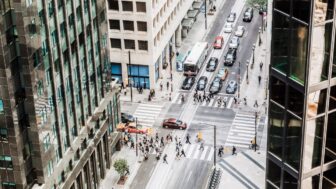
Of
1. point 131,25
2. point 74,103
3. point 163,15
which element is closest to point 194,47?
point 163,15

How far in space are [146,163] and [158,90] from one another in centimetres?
2524

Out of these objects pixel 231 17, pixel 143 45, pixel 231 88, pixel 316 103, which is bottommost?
pixel 231 88

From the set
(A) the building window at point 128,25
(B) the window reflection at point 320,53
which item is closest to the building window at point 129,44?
(A) the building window at point 128,25

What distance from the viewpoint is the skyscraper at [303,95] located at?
19814mm

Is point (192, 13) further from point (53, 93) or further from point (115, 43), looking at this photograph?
point (53, 93)

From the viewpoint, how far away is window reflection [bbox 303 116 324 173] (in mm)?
21328

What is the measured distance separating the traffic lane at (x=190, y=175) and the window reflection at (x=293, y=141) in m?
67.0

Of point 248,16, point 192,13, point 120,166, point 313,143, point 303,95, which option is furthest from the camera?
point 192,13

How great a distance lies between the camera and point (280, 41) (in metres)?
→ 21.1

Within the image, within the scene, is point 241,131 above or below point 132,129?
below

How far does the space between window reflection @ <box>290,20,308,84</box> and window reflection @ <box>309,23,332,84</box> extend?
27cm

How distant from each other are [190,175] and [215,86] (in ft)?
93.9

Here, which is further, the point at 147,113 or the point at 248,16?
the point at 248,16

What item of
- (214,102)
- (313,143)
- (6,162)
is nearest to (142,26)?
(214,102)
